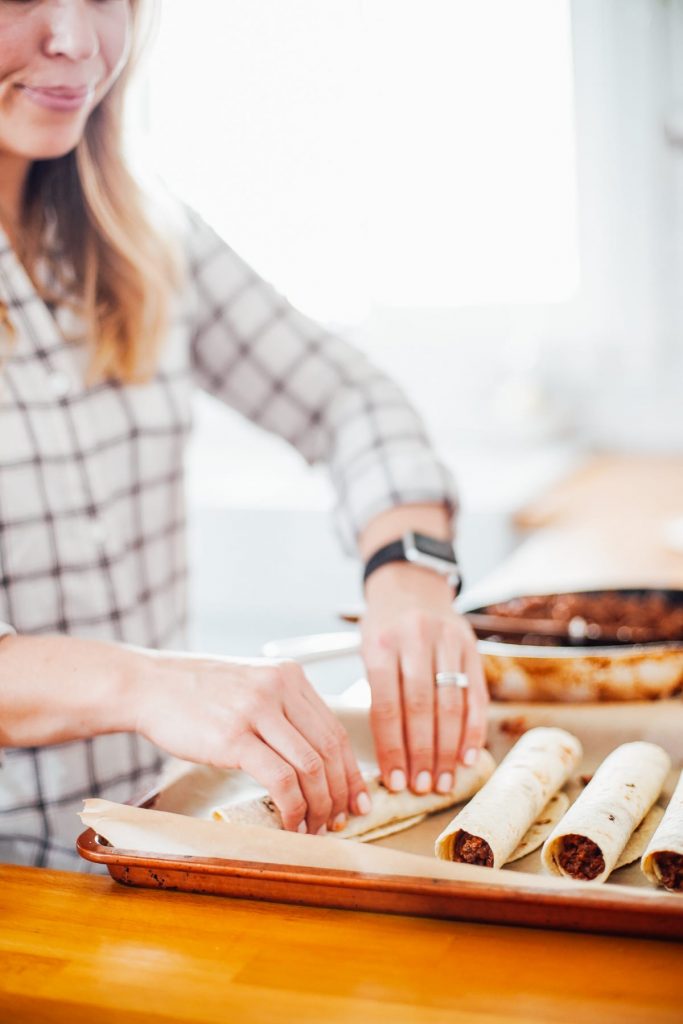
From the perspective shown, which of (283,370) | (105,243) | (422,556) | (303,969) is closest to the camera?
(303,969)

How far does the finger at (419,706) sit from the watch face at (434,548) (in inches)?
7.3

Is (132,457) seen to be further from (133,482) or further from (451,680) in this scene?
(451,680)

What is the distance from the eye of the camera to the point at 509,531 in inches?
91.0

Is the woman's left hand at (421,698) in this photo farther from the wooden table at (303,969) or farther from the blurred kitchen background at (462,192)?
the blurred kitchen background at (462,192)

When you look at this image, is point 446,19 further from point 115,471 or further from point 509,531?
point 115,471

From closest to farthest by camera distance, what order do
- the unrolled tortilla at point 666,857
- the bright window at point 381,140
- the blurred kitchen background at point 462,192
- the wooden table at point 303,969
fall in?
1. the wooden table at point 303,969
2. the unrolled tortilla at point 666,857
3. the blurred kitchen background at point 462,192
4. the bright window at point 381,140

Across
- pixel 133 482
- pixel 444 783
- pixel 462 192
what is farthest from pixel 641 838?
pixel 462 192

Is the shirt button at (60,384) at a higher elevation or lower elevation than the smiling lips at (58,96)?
lower

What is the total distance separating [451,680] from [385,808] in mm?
143

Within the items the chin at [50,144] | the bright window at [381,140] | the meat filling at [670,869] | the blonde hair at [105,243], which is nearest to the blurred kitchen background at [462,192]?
the bright window at [381,140]

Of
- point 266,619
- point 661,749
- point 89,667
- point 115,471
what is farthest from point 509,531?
point 89,667

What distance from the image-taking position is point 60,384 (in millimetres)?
1268

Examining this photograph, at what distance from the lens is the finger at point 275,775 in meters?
0.84

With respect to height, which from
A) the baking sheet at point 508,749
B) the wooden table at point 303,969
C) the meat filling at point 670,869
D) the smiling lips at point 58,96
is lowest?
the baking sheet at point 508,749
